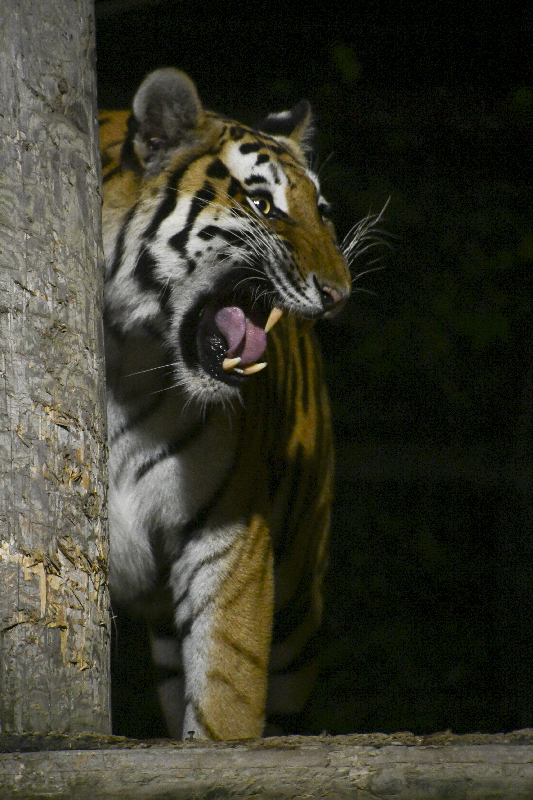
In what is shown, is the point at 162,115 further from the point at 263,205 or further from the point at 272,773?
the point at 272,773

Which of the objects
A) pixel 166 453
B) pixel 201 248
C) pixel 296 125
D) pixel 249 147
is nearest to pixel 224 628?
pixel 166 453

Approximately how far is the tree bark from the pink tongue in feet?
1.82

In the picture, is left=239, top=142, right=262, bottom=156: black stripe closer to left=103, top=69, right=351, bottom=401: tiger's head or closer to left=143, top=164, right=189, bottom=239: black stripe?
left=103, top=69, right=351, bottom=401: tiger's head

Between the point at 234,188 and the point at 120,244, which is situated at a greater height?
the point at 234,188

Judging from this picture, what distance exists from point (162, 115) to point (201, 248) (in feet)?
1.01

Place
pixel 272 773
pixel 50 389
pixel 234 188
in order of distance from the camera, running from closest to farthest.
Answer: pixel 272 773 → pixel 50 389 → pixel 234 188

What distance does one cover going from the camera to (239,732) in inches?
73.4

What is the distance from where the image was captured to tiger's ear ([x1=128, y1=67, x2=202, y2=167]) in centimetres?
188

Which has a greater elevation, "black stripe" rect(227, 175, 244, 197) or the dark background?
"black stripe" rect(227, 175, 244, 197)

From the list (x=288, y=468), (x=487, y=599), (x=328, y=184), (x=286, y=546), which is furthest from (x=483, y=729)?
(x=328, y=184)

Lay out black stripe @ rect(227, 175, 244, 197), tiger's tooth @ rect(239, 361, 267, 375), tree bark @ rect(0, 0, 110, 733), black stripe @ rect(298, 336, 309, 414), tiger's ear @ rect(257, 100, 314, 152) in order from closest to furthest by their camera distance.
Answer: tree bark @ rect(0, 0, 110, 733) < tiger's tooth @ rect(239, 361, 267, 375) < black stripe @ rect(227, 175, 244, 197) < tiger's ear @ rect(257, 100, 314, 152) < black stripe @ rect(298, 336, 309, 414)

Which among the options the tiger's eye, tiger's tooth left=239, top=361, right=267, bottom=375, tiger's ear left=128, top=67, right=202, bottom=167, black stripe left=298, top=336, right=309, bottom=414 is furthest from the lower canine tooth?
black stripe left=298, top=336, right=309, bottom=414

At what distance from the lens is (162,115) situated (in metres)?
1.93

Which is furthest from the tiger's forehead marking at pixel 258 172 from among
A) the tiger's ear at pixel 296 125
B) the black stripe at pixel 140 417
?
the black stripe at pixel 140 417
